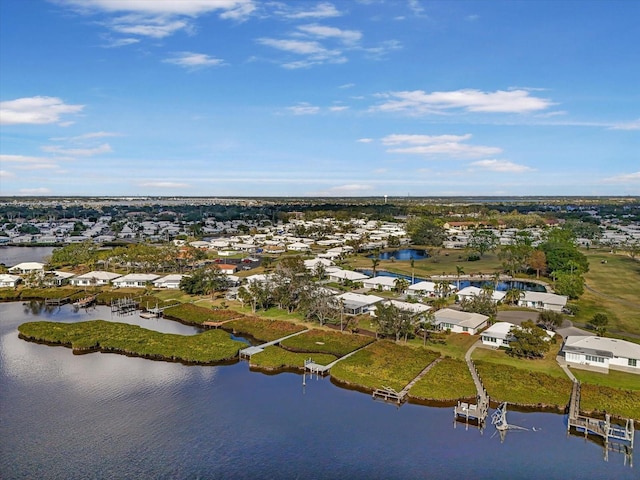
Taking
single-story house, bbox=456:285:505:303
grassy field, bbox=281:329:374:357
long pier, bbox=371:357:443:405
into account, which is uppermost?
single-story house, bbox=456:285:505:303

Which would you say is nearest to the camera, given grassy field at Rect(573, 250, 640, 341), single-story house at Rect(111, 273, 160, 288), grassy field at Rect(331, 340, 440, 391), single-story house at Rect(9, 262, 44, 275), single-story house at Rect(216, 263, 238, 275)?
grassy field at Rect(331, 340, 440, 391)

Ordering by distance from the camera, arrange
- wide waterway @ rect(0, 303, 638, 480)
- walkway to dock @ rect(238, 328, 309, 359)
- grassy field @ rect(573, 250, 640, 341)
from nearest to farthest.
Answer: wide waterway @ rect(0, 303, 638, 480) → walkway to dock @ rect(238, 328, 309, 359) → grassy field @ rect(573, 250, 640, 341)

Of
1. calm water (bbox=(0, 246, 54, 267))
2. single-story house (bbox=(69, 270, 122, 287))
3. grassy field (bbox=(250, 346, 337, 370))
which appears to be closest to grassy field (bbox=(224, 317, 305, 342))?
grassy field (bbox=(250, 346, 337, 370))

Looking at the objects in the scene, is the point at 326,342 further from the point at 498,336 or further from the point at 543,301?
the point at 543,301

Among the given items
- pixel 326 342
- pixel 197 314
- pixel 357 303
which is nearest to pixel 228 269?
pixel 197 314

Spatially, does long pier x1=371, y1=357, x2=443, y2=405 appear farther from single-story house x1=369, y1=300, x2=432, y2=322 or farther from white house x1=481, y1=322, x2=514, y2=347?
single-story house x1=369, y1=300, x2=432, y2=322

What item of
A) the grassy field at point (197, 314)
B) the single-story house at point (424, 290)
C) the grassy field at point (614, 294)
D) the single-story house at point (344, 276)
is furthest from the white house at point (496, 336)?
the single-story house at point (344, 276)

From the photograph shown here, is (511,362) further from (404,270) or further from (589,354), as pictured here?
(404,270)
